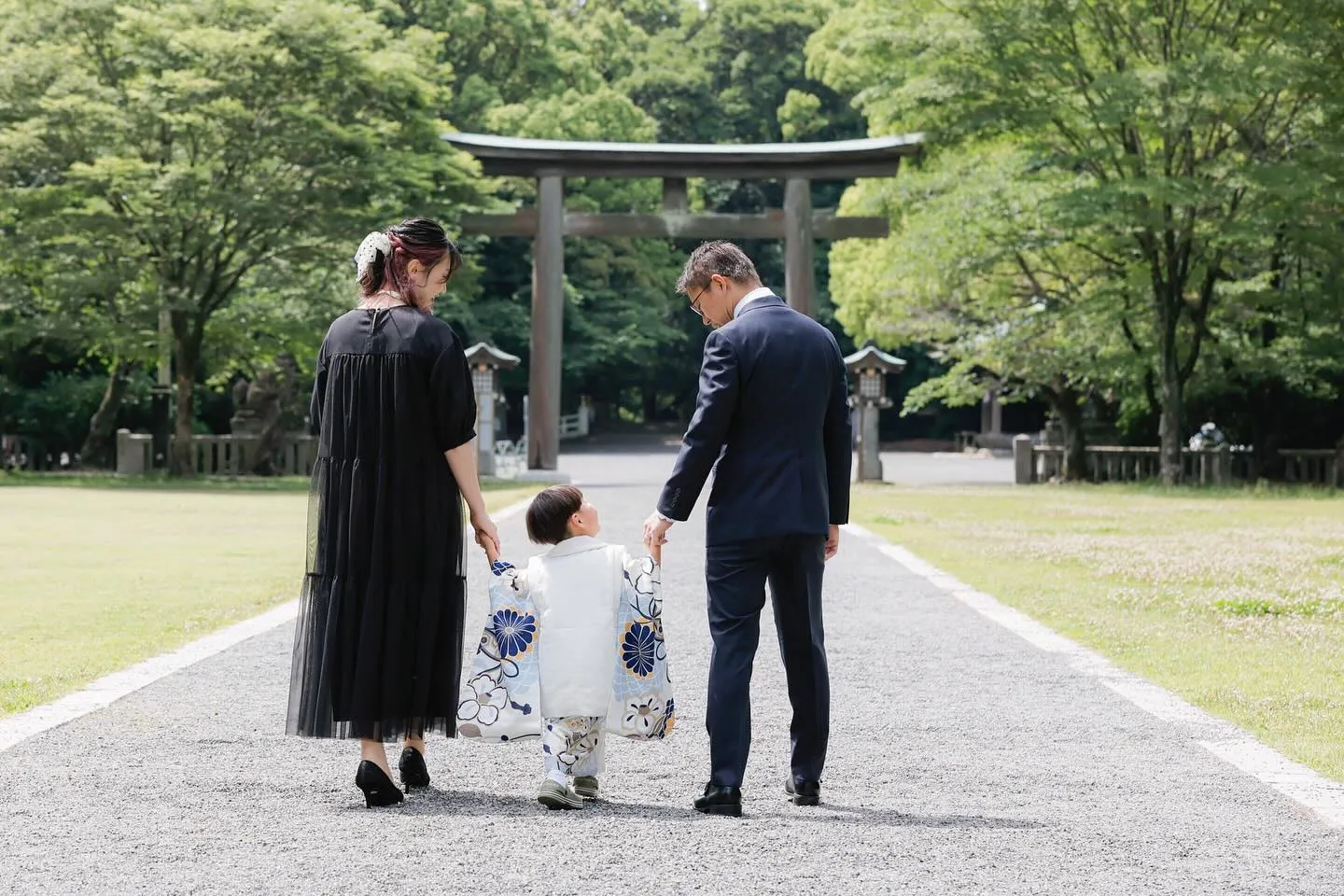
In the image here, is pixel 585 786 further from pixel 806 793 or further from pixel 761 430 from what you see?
pixel 761 430

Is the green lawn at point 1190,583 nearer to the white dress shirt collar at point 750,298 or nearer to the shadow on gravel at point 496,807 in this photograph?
the shadow on gravel at point 496,807

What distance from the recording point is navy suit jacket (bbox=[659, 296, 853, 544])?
16.3ft

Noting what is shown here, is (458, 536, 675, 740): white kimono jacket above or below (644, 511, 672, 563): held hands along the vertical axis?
below

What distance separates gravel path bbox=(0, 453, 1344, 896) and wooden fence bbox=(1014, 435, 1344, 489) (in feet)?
80.0

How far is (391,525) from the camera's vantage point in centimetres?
510

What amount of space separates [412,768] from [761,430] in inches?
56.5

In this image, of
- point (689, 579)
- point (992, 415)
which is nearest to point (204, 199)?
point (689, 579)

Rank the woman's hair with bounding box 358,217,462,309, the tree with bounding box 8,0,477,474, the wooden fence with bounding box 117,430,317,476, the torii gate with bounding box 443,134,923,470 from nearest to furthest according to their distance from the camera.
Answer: the woman's hair with bounding box 358,217,462,309 < the tree with bounding box 8,0,477,474 < the torii gate with bounding box 443,134,923,470 < the wooden fence with bounding box 117,430,317,476

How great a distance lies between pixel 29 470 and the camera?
3244cm

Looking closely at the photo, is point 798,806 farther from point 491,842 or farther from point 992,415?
point 992,415

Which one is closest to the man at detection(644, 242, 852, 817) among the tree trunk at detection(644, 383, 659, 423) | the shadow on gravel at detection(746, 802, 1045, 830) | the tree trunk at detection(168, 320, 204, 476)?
the shadow on gravel at detection(746, 802, 1045, 830)

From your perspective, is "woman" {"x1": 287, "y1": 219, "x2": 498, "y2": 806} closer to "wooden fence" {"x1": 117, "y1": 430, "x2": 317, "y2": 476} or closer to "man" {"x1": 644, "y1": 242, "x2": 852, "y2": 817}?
"man" {"x1": 644, "y1": 242, "x2": 852, "y2": 817}

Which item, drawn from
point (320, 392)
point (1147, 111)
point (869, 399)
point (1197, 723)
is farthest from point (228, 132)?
point (1197, 723)

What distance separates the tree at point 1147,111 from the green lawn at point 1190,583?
15.3ft
